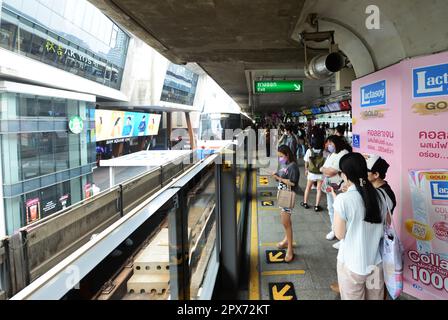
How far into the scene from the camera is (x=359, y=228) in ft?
8.15

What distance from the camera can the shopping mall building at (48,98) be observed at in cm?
1251

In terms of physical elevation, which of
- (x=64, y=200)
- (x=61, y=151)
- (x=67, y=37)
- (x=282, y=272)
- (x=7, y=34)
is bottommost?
(x=64, y=200)

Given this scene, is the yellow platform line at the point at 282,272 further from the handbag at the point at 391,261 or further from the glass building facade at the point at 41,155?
the glass building facade at the point at 41,155

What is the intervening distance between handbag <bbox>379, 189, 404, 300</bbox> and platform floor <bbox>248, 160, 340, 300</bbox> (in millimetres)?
1205

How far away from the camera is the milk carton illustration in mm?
3154

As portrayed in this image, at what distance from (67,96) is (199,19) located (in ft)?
42.3

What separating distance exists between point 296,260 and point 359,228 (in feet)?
7.31

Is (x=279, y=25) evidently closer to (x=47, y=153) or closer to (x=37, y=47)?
(x=47, y=153)

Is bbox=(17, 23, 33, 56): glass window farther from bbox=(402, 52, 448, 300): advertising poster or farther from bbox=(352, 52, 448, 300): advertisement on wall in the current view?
bbox=(402, 52, 448, 300): advertising poster

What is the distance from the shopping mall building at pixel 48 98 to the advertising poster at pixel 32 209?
45mm

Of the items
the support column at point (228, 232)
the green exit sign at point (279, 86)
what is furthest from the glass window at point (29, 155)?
the support column at point (228, 232)

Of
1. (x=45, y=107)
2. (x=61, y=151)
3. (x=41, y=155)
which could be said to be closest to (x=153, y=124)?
(x=61, y=151)

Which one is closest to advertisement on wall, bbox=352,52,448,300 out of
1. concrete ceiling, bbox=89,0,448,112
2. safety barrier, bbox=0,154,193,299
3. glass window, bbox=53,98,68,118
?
concrete ceiling, bbox=89,0,448,112
